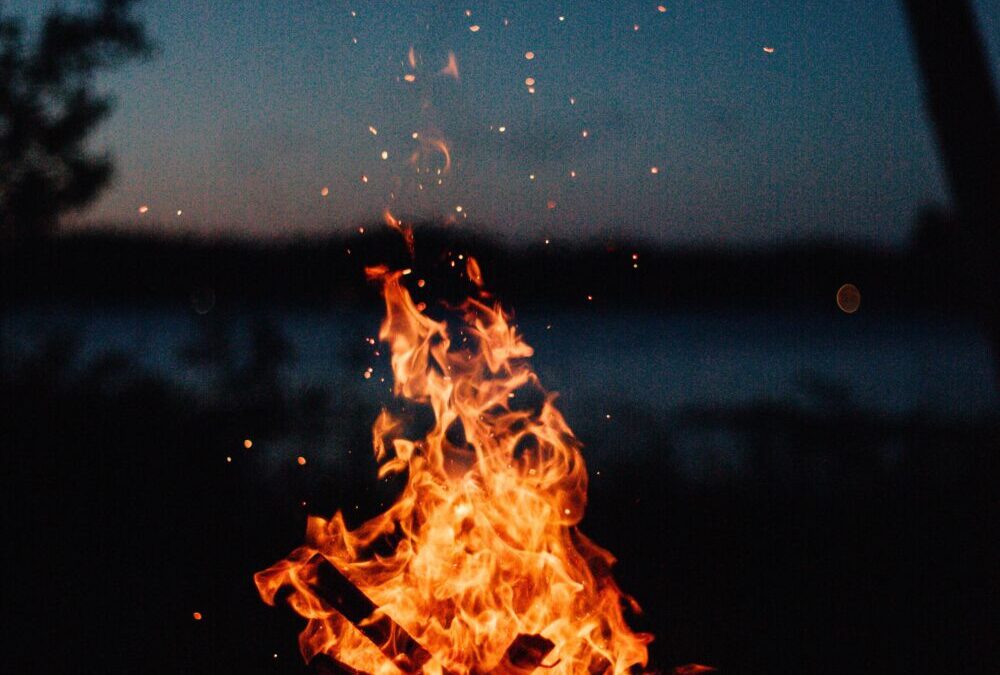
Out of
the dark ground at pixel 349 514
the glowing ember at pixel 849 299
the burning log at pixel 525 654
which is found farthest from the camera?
the glowing ember at pixel 849 299

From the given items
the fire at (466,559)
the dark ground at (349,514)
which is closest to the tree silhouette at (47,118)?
the dark ground at (349,514)

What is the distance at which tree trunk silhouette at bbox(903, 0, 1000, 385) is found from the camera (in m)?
1.59

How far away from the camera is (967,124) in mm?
1599

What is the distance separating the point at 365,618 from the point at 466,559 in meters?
0.44

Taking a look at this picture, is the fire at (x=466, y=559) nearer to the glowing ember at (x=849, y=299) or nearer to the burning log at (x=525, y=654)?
the burning log at (x=525, y=654)

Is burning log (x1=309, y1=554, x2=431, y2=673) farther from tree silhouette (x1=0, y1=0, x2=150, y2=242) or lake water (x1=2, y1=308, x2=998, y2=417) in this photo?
tree silhouette (x1=0, y1=0, x2=150, y2=242)

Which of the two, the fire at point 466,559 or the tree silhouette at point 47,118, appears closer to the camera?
the fire at point 466,559

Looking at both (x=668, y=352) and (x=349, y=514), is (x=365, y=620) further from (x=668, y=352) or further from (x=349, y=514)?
(x=668, y=352)

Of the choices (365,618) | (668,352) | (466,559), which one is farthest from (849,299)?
(365,618)

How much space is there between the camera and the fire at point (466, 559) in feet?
9.84

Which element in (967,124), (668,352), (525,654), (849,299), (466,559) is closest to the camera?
(967,124)

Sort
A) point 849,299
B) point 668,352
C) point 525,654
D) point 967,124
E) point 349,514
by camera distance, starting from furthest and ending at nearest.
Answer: point 849,299 < point 668,352 < point 349,514 < point 525,654 < point 967,124

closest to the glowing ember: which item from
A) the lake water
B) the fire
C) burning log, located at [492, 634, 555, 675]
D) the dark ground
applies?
the lake water

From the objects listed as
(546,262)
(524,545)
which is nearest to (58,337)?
(546,262)
